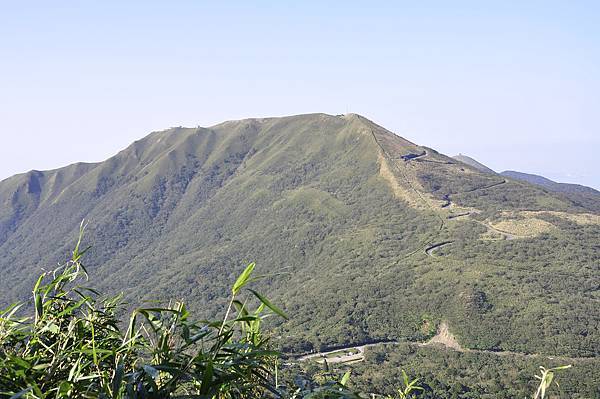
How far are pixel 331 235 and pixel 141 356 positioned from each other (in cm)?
8095

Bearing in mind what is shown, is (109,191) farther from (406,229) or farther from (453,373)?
(453,373)

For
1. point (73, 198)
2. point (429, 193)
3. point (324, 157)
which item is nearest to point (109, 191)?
point (73, 198)

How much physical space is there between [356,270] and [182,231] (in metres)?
56.8

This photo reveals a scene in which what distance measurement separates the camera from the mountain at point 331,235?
47.2 metres

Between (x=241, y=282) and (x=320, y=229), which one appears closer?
(x=241, y=282)

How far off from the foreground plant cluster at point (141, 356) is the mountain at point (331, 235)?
37 centimetres

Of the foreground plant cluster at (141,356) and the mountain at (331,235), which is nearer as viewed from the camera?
the foreground plant cluster at (141,356)

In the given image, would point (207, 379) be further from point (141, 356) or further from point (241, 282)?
point (141, 356)

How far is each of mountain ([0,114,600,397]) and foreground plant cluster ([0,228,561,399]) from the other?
365mm

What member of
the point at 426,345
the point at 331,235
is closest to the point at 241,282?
the point at 426,345

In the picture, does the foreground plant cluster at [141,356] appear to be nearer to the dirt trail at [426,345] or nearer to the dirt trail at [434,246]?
the dirt trail at [426,345]

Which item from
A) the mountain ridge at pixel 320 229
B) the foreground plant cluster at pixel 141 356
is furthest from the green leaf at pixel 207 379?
the mountain ridge at pixel 320 229

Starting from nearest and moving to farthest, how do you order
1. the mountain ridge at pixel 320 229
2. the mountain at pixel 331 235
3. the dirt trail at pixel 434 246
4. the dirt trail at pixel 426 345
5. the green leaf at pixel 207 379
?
the green leaf at pixel 207 379
the dirt trail at pixel 426 345
the mountain at pixel 331 235
the mountain ridge at pixel 320 229
the dirt trail at pixel 434 246

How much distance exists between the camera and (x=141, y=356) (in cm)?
164
